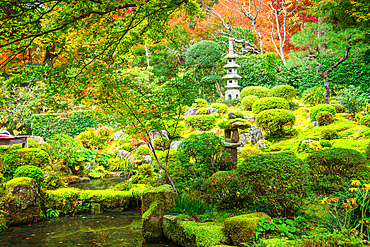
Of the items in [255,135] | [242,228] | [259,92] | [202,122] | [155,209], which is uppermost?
[259,92]

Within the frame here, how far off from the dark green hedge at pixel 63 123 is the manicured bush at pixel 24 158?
Result: 7.30 m

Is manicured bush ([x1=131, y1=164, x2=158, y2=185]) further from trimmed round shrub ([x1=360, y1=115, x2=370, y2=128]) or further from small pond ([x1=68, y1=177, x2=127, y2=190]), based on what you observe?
trimmed round shrub ([x1=360, y1=115, x2=370, y2=128])

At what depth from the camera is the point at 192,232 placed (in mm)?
3283

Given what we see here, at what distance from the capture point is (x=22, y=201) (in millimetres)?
4684

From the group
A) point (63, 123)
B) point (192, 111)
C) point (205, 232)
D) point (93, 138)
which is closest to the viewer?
point (205, 232)

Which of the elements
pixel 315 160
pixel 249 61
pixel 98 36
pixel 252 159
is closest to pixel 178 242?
pixel 252 159

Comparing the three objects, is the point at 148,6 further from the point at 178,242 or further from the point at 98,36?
the point at 178,242

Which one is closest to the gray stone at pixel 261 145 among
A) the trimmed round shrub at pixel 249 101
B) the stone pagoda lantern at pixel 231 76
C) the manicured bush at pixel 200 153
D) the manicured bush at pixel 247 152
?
the manicured bush at pixel 247 152

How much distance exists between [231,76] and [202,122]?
4.69m

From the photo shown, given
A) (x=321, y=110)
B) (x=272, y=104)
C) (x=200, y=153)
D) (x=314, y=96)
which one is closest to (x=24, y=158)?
(x=200, y=153)

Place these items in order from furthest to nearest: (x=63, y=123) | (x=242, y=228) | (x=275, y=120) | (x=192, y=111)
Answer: (x=63, y=123)
(x=192, y=111)
(x=275, y=120)
(x=242, y=228)

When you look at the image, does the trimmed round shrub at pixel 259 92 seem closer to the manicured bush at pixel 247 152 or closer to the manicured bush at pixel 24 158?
the manicured bush at pixel 247 152

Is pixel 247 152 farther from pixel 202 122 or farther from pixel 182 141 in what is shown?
pixel 202 122

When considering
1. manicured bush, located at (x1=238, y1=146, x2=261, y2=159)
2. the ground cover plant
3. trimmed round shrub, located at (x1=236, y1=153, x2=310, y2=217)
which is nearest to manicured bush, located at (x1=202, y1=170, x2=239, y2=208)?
the ground cover plant
